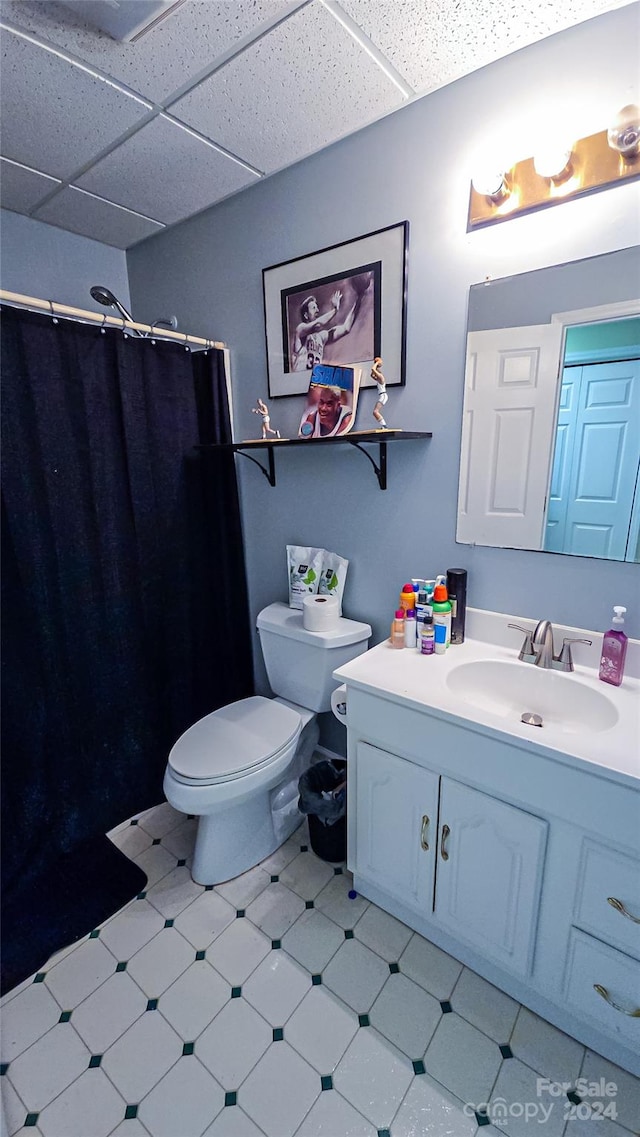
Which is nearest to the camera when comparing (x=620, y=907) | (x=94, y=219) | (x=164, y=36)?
(x=620, y=907)

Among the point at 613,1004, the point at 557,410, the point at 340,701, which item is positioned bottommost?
the point at 613,1004

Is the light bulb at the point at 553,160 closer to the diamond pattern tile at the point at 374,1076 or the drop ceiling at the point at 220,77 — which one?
the drop ceiling at the point at 220,77

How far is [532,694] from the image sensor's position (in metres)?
1.23

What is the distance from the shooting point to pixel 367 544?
1.62m

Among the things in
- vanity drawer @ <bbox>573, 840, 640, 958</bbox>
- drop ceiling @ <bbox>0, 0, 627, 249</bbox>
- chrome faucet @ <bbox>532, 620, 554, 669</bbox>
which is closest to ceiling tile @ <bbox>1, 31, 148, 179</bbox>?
drop ceiling @ <bbox>0, 0, 627, 249</bbox>

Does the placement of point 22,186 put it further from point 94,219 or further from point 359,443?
point 359,443

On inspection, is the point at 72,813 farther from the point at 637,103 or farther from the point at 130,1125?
the point at 637,103

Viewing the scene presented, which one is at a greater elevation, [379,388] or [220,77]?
[220,77]

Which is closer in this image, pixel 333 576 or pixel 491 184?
pixel 491 184

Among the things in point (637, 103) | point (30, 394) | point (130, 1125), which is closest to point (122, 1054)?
point (130, 1125)

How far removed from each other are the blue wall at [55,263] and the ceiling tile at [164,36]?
2.93ft

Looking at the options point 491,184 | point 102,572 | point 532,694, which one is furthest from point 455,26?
point 102,572

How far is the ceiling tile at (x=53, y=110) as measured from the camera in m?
1.09

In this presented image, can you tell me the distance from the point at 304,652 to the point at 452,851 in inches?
28.8
